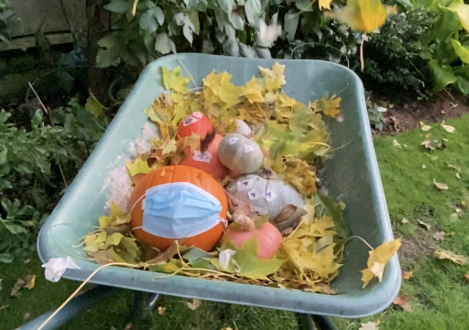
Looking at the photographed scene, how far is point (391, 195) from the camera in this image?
220 centimetres

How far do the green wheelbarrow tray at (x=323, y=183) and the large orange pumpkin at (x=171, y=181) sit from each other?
0.09 m

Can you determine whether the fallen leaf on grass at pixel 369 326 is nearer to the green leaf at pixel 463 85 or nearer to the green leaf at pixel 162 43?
the green leaf at pixel 162 43

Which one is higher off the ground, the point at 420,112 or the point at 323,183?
the point at 323,183

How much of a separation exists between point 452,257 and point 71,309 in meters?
1.51

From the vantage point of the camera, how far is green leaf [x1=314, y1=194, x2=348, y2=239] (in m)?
1.11

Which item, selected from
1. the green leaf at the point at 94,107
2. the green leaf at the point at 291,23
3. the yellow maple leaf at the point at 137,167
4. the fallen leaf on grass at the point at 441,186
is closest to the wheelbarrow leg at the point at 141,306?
the yellow maple leaf at the point at 137,167

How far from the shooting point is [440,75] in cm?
274

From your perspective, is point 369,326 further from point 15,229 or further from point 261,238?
point 15,229

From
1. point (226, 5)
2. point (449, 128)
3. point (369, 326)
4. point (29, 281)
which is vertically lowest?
point (449, 128)

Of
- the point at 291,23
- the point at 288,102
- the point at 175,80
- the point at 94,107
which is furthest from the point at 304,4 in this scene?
the point at 94,107

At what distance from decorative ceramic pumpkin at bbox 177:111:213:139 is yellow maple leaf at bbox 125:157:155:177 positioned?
7.1 inches

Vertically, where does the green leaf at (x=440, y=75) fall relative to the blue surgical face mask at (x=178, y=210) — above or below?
below

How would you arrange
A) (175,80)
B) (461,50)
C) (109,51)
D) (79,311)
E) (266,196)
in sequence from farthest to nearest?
(461,50)
(109,51)
(175,80)
(266,196)
(79,311)

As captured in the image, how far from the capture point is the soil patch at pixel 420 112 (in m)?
2.71
